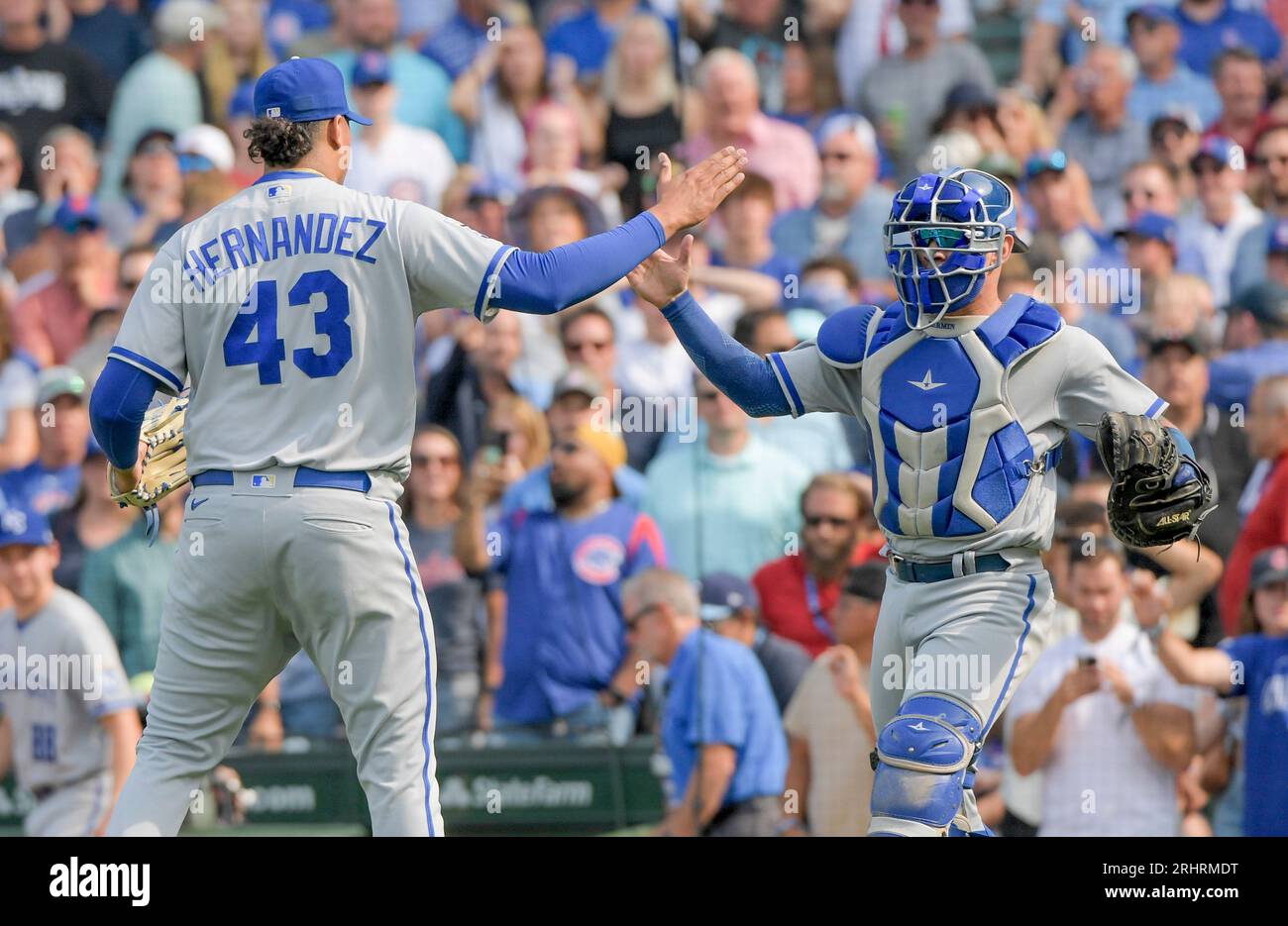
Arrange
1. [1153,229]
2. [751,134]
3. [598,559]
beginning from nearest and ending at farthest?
1. [598,559]
2. [1153,229]
3. [751,134]

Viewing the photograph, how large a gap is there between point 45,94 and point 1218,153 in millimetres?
5600

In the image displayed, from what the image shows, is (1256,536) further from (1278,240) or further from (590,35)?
(590,35)

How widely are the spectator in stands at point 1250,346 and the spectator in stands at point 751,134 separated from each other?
1.98 meters

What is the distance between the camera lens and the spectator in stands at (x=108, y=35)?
9930 mm

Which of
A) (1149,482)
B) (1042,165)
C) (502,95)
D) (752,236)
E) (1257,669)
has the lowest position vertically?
(1257,669)

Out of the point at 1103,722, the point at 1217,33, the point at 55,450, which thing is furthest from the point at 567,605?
the point at 1217,33

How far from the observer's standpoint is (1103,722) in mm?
7480

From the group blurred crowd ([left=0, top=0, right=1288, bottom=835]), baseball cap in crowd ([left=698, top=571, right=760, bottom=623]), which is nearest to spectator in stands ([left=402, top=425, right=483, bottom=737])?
blurred crowd ([left=0, top=0, right=1288, bottom=835])

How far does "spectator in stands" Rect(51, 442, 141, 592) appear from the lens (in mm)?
8469

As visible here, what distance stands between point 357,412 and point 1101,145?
5179 mm

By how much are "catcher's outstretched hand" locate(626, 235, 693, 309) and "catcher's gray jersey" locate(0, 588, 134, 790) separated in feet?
11.6

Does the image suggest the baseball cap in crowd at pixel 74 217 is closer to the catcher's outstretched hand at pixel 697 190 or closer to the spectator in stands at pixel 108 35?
the spectator in stands at pixel 108 35

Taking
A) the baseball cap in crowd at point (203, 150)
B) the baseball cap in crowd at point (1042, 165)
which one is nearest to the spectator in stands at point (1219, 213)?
the baseball cap in crowd at point (1042, 165)

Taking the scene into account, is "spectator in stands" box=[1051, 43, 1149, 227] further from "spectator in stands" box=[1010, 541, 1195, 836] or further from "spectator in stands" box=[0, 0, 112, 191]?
"spectator in stands" box=[0, 0, 112, 191]
